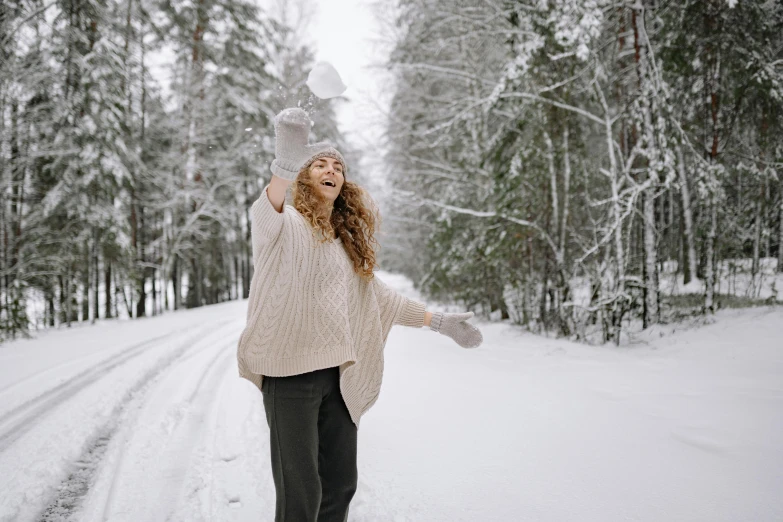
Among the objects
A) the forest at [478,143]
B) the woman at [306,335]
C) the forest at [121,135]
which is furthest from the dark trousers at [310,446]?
the forest at [121,135]

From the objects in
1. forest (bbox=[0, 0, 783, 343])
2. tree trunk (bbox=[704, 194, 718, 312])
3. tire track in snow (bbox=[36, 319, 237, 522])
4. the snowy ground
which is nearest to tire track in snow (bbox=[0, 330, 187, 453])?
the snowy ground

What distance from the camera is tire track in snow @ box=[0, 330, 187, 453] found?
3590mm

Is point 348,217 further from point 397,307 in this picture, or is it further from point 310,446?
point 310,446

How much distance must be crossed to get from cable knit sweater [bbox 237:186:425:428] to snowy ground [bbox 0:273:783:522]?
1252mm

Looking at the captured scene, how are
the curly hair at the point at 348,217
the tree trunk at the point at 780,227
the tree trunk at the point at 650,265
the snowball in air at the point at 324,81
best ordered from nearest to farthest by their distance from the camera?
the curly hair at the point at 348,217, the snowball in air at the point at 324,81, the tree trunk at the point at 780,227, the tree trunk at the point at 650,265

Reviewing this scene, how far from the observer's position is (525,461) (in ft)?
9.44

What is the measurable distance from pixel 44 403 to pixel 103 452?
5.32 ft

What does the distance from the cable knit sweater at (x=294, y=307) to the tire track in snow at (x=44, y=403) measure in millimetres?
3085

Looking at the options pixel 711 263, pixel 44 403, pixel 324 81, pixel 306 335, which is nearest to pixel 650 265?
pixel 711 263

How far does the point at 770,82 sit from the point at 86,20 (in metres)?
15.1

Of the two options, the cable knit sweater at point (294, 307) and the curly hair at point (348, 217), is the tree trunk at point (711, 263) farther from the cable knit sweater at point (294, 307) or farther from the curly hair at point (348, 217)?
the cable knit sweater at point (294, 307)

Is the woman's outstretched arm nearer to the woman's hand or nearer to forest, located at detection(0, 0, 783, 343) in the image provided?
forest, located at detection(0, 0, 783, 343)

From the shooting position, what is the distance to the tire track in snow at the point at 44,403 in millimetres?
3590

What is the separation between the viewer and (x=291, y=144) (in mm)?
1619
